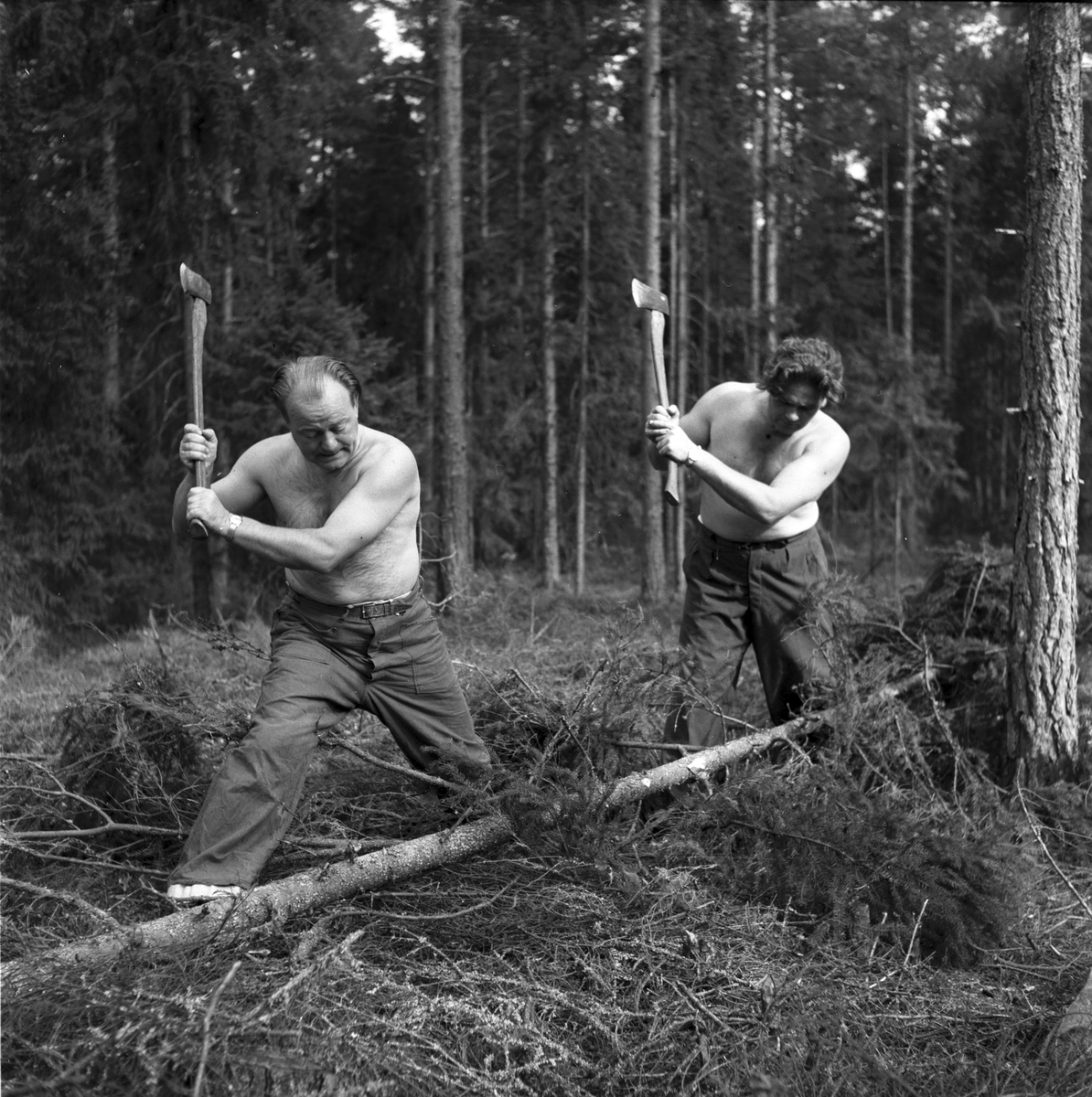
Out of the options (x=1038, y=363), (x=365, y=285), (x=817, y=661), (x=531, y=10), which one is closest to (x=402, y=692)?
(x=817, y=661)

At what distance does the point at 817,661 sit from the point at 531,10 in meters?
13.7

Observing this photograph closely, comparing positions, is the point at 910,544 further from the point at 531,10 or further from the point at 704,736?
the point at 704,736

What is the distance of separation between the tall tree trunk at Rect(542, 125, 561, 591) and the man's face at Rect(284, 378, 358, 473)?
42.1 feet

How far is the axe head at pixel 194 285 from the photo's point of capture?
13.2 feet

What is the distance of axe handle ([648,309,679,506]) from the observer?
4660mm

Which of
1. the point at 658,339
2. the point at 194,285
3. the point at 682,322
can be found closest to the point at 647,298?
the point at 658,339

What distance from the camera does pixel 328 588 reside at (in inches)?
153

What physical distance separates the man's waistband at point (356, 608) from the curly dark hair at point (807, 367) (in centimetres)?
191

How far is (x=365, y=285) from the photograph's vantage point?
20.5 meters

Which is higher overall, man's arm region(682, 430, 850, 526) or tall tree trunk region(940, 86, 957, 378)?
tall tree trunk region(940, 86, 957, 378)

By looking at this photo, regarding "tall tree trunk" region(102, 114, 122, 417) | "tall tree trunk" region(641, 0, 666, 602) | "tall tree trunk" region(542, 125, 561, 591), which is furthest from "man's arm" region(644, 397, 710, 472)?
"tall tree trunk" region(542, 125, 561, 591)

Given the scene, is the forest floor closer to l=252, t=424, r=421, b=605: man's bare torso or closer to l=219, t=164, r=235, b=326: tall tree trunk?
l=252, t=424, r=421, b=605: man's bare torso

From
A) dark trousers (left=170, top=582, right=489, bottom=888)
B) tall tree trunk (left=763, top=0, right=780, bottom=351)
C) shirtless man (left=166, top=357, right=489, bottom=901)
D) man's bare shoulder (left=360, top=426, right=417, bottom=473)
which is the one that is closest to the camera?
dark trousers (left=170, top=582, right=489, bottom=888)

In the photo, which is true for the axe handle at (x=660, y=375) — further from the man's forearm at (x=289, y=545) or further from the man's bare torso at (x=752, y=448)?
the man's forearm at (x=289, y=545)
